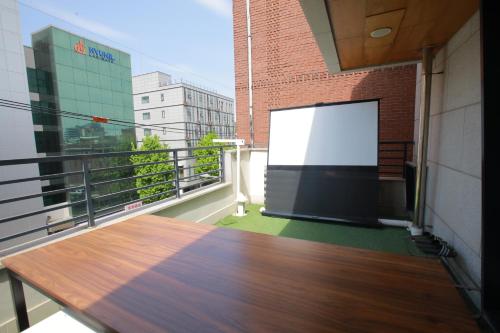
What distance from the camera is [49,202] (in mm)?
17922

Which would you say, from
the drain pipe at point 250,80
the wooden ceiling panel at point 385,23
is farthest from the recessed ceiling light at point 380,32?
the drain pipe at point 250,80

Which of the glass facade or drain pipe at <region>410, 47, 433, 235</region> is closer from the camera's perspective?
drain pipe at <region>410, 47, 433, 235</region>

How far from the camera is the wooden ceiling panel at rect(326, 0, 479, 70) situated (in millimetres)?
1819

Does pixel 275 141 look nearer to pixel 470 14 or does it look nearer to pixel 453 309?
pixel 470 14

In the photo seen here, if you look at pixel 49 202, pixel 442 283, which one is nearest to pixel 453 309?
pixel 442 283

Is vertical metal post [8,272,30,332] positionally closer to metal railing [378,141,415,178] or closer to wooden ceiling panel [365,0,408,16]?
wooden ceiling panel [365,0,408,16]

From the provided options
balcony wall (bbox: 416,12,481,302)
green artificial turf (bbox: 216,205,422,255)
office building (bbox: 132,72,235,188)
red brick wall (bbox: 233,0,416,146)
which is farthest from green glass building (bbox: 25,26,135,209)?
balcony wall (bbox: 416,12,481,302)

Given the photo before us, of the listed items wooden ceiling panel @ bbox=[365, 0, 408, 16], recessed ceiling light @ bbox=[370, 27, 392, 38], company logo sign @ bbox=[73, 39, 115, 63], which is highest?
company logo sign @ bbox=[73, 39, 115, 63]

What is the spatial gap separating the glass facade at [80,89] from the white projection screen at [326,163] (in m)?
21.5

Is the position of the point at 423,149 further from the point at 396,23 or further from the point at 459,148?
the point at 396,23

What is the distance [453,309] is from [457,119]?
2183mm

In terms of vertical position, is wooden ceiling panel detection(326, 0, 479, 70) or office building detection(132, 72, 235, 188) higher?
office building detection(132, 72, 235, 188)

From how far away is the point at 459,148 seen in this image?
2104 mm

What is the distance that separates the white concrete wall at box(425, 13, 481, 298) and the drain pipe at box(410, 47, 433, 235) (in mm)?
84
